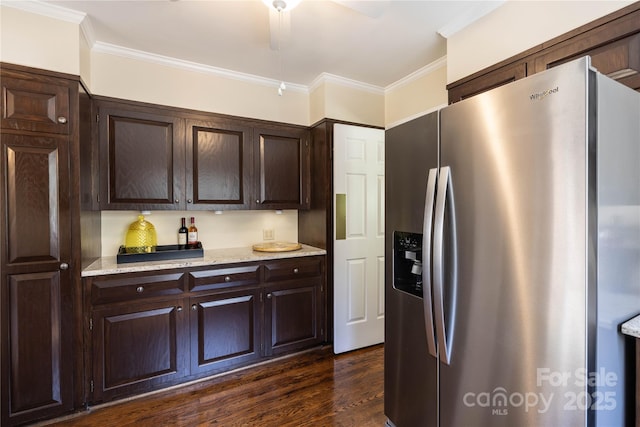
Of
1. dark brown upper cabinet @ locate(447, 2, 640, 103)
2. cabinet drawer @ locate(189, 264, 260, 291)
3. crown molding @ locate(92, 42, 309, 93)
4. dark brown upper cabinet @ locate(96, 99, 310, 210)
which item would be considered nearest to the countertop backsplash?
dark brown upper cabinet @ locate(96, 99, 310, 210)

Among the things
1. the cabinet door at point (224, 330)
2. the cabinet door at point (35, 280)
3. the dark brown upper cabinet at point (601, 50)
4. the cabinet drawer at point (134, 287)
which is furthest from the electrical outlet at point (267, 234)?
the dark brown upper cabinet at point (601, 50)

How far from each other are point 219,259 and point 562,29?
2.56 meters

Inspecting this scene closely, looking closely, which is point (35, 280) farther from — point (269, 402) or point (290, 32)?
point (290, 32)

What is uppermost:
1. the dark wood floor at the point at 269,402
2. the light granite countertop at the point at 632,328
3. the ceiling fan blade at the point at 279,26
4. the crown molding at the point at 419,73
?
the crown molding at the point at 419,73

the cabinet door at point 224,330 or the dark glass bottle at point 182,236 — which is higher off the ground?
the dark glass bottle at point 182,236

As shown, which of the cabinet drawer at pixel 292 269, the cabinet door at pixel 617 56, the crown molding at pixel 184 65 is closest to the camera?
the cabinet door at pixel 617 56

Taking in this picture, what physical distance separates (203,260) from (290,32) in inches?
70.1

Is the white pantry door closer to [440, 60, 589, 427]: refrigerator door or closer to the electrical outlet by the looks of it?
the electrical outlet

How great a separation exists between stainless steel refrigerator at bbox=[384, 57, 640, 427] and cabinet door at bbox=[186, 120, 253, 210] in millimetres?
1721

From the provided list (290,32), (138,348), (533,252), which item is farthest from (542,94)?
(138,348)

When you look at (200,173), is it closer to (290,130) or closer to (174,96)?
(174,96)

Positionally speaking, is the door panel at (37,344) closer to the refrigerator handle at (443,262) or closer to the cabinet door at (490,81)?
the refrigerator handle at (443,262)

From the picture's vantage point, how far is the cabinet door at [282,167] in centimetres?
277

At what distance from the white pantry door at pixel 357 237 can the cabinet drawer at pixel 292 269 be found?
0.19 meters
